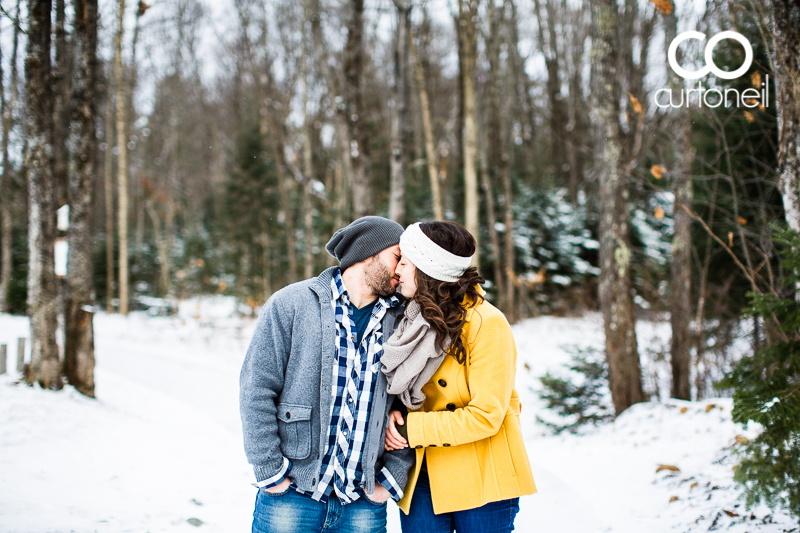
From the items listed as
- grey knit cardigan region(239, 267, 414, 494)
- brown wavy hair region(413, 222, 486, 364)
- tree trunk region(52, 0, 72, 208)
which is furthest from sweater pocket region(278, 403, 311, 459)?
tree trunk region(52, 0, 72, 208)

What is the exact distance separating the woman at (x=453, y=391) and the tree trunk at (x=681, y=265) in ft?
17.1

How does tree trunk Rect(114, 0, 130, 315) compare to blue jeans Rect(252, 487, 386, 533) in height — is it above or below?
above

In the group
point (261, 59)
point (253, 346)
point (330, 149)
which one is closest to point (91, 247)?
point (253, 346)

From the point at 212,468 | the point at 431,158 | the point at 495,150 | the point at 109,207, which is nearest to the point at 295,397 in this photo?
the point at 212,468

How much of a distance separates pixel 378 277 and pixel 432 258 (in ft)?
0.88

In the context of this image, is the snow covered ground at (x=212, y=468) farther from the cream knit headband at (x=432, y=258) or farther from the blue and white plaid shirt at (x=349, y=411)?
the cream knit headband at (x=432, y=258)

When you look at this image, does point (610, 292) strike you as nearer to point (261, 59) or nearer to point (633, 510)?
point (633, 510)

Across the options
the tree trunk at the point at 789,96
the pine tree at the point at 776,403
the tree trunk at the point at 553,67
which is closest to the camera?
the pine tree at the point at 776,403

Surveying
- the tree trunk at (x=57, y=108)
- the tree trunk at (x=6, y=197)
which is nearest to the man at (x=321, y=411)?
the tree trunk at (x=57, y=108)

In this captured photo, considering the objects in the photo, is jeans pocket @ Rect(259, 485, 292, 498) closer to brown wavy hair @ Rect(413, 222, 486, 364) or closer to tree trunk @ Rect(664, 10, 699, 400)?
brown wavy hair @ Rect(413, 222, 486, 364)

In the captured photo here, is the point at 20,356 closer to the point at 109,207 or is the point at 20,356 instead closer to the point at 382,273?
the point at 382,273

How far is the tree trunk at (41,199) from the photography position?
5.89 meters

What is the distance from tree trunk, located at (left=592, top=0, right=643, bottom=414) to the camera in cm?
593

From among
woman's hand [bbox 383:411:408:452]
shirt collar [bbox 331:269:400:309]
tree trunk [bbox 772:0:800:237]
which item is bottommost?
woman's hand [bbox 383:411:408:452]
